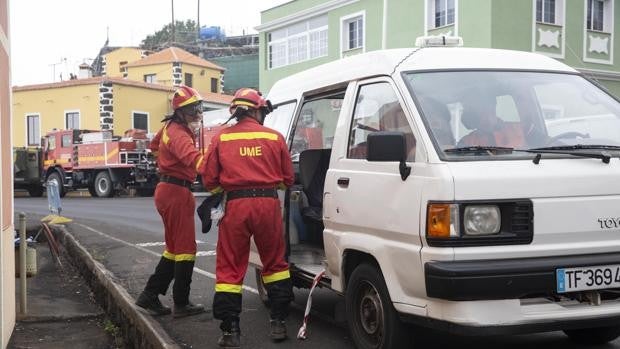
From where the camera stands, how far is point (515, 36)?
778 inches

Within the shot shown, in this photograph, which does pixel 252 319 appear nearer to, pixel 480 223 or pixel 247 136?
pixel 247 136

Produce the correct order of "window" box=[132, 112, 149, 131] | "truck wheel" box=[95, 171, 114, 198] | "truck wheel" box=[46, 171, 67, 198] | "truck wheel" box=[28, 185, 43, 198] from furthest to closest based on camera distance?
1. "window" box=[132, 112, 149, 131]
2. "truck wheel" box=[28, 185, 43, 198]
3. "truck wheel" box=[46, 171, 67, 198]
4. "truck wheel" box=[95, 171, 114, 198]

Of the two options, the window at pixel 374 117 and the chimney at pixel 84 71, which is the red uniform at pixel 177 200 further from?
the chimney at pixel 84 71

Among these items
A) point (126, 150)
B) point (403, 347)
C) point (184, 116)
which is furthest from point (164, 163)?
point (126, 150)

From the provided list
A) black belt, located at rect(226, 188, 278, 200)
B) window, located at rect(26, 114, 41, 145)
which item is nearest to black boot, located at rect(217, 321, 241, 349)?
black belt, located at rect(226, 188, 278, 200)

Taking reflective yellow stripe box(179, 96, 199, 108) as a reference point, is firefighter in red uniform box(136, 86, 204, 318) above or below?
below

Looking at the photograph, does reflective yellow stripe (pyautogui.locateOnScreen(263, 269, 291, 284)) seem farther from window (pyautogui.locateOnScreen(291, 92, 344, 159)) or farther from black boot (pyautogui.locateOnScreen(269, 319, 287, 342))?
window (pyautogui.locateOnScreen(291, 92, 344, 159))

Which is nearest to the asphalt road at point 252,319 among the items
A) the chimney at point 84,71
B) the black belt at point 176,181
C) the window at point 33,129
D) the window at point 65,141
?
the black belt at point 176,181

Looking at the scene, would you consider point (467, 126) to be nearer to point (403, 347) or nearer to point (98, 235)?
point (403, 347)

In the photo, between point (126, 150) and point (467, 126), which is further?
point (126, 150)

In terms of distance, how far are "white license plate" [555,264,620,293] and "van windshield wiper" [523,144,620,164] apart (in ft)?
2.02

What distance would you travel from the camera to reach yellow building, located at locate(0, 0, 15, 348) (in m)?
4.91

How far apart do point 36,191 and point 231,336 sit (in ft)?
94.2

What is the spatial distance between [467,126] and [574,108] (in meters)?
0.91
